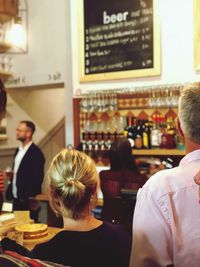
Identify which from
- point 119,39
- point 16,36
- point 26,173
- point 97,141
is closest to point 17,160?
point 26,173

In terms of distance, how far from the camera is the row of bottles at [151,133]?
170 inches

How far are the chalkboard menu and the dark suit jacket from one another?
1.12 m

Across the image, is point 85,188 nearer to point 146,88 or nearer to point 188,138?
point 188,138

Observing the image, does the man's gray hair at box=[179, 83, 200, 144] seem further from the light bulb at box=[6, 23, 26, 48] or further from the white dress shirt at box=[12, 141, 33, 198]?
the light bulb at box=[6, 23, 26, 48]

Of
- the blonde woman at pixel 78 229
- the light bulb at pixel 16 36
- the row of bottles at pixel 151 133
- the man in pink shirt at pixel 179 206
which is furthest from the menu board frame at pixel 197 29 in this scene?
the man in pink shirt at pixel 179 206

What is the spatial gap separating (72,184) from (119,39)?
10.9 feet

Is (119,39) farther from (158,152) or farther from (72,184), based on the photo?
(72,184)

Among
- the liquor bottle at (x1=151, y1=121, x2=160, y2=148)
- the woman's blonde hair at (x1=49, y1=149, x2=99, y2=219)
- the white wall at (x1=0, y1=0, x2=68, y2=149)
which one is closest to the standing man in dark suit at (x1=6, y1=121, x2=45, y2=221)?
the white wall at (x1=0, y1=0, x2=68, y2=149)

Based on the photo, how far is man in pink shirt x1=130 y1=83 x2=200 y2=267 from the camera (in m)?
1.34

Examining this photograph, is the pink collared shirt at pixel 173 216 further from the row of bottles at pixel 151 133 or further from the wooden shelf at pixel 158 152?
the row of bottles at pixel 151 133

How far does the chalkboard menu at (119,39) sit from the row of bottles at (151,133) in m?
0.52

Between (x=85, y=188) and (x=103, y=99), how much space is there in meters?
3.11

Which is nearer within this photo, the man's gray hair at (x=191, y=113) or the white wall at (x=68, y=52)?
the man's gray hair at (x=191, y=113)

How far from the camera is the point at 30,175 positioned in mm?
5039
